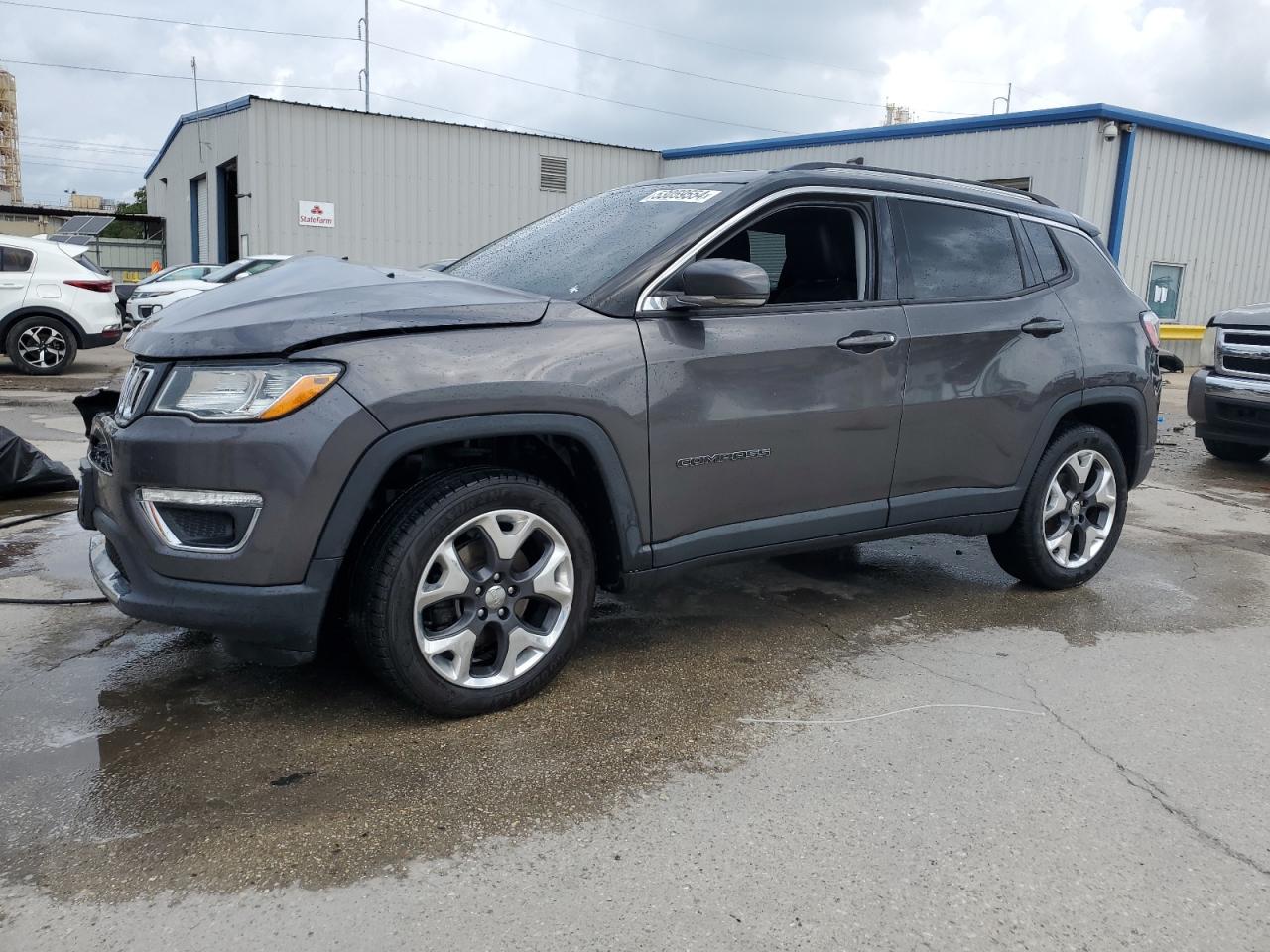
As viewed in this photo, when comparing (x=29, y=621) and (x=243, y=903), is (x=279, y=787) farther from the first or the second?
(x=29, y=621)

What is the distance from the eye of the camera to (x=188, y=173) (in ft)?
94.5

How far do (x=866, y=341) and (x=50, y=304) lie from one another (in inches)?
483

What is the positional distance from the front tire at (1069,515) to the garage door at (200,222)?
89.4ft

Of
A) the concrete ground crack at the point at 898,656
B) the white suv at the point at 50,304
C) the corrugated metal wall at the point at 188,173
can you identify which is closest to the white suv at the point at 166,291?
the white suv at the point at 50,304

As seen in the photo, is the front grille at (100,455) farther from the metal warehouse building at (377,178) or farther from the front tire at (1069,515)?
the metal warehouse building at (377,178)

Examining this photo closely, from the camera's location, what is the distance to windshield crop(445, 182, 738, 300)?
3.70 metres

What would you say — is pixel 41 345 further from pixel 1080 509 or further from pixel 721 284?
pixel 1080 509

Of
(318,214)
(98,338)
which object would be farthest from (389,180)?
(98,338)

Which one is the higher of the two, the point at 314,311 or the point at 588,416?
the point at 314,311

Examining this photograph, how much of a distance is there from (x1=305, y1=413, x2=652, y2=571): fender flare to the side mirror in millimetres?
536

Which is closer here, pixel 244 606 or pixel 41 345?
pixel 244 606

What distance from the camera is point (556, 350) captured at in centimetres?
331

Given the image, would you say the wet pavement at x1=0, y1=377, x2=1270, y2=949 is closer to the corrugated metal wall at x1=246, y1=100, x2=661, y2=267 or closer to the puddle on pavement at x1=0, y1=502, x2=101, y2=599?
the puddle on pavement at x1=0, y1=502, x2=101, y2=599

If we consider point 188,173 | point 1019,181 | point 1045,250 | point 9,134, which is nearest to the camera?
point 1045,250
